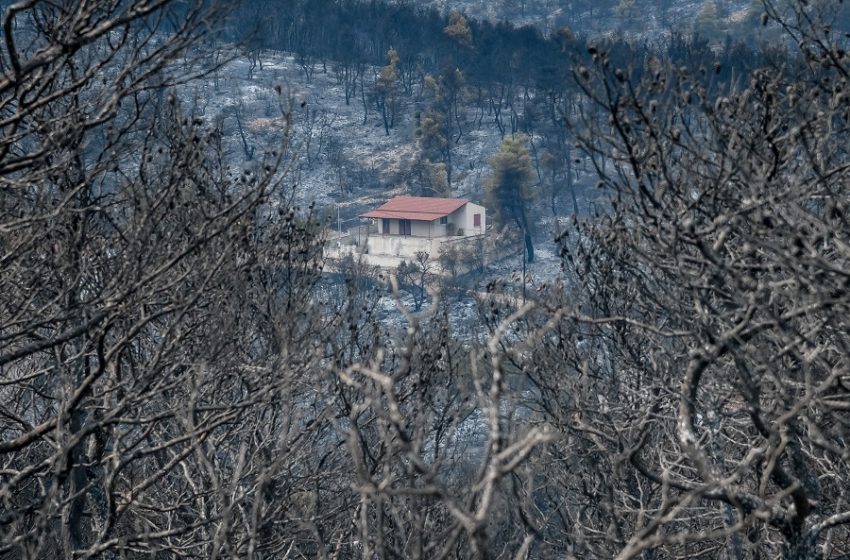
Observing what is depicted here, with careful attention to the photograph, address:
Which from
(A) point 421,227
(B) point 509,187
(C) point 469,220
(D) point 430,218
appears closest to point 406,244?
(A) point 421,227

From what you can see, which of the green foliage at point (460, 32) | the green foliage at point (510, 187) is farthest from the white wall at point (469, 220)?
the green foliage at point (460, 32)

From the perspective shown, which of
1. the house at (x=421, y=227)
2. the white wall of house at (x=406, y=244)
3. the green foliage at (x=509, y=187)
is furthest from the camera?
the green foliage at (x=509, y=187)

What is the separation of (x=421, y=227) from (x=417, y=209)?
1.72 meters

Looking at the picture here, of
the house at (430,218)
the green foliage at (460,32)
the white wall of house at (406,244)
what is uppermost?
the green foliage at (460,32)

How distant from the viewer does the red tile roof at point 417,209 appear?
216 feet

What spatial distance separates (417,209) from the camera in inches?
2645

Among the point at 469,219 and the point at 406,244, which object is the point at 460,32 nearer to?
the point at 469,219

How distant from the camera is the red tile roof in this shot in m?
65.7

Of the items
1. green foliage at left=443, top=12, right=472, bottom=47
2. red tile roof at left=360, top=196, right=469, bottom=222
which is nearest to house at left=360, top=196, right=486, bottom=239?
red tile roof at left=360, top=196, right=469, bottom=222

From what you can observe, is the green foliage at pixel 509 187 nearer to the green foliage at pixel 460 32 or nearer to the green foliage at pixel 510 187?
the green foliage at pixel 510 187

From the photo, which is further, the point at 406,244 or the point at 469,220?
the point at 469,220

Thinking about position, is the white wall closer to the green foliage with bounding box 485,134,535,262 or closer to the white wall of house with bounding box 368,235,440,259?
the green foliage with bounding box 485,134,535,262

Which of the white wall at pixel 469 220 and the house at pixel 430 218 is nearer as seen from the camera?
the house at pixel 430 218

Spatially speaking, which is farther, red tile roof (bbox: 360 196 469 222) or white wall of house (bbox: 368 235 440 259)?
red tile roof (bbox: 360 196 469 222)
